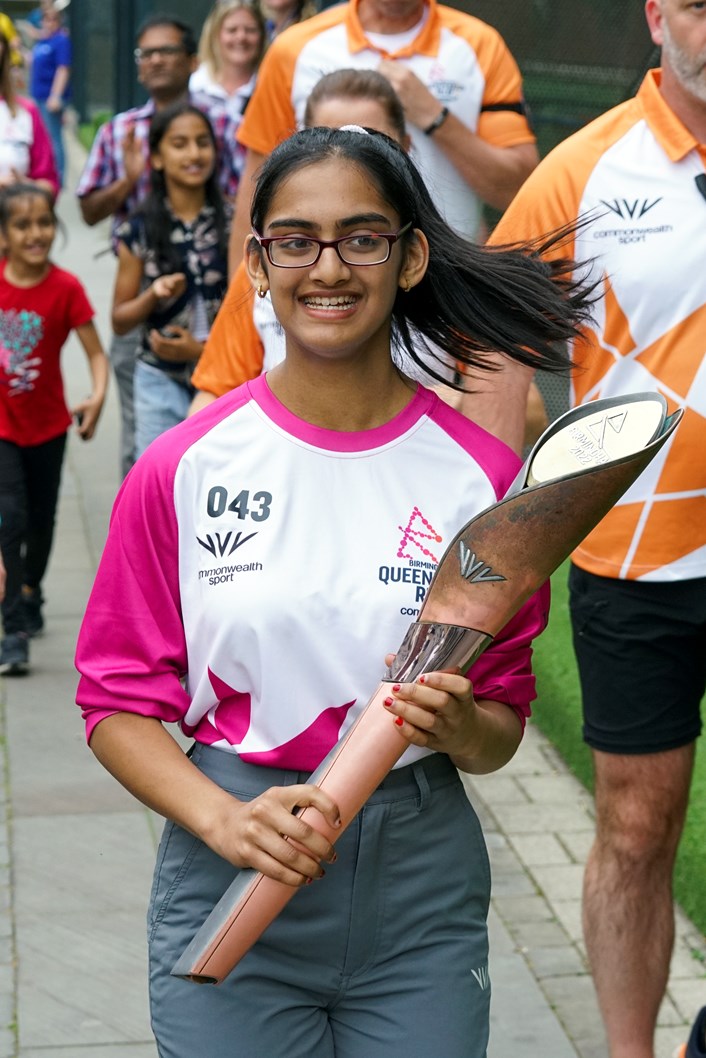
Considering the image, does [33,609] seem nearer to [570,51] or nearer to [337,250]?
[570,51]

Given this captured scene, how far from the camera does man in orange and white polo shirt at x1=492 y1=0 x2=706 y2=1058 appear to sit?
3.45m

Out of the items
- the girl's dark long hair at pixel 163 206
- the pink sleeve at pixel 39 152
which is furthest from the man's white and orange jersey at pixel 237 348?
the pink sleeve at pixel 39 152

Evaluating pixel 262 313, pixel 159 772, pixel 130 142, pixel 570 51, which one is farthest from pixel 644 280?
pixel 130 142

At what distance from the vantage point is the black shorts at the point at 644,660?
3609 millimetres

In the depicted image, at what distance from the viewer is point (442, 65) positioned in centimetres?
520

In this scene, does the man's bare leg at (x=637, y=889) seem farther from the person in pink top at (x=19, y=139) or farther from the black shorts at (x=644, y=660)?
the person in pink top at (x=19, y=139)

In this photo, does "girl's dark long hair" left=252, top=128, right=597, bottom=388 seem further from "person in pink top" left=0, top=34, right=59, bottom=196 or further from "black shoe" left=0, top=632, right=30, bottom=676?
"person in pink top" left=0, top=34, right=59, bottom=196

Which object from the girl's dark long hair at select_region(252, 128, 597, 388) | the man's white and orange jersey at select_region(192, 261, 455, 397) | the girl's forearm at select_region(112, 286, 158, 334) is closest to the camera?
the girl's dark long hair at select_region(252, 128, 597, 388)

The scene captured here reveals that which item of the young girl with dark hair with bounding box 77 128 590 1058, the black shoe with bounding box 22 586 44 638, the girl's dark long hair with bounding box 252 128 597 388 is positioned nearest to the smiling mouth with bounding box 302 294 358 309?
the young girl with dark hair with bounding box 77 128 590 1058

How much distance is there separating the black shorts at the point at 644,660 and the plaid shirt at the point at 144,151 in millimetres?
3363

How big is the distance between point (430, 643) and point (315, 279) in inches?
21.6

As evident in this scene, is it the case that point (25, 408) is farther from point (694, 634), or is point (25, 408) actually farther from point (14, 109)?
point (694, 634)

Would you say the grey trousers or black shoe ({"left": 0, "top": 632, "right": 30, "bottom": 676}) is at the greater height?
the grey trousers

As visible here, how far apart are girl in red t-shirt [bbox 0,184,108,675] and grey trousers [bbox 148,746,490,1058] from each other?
4.04 meters
